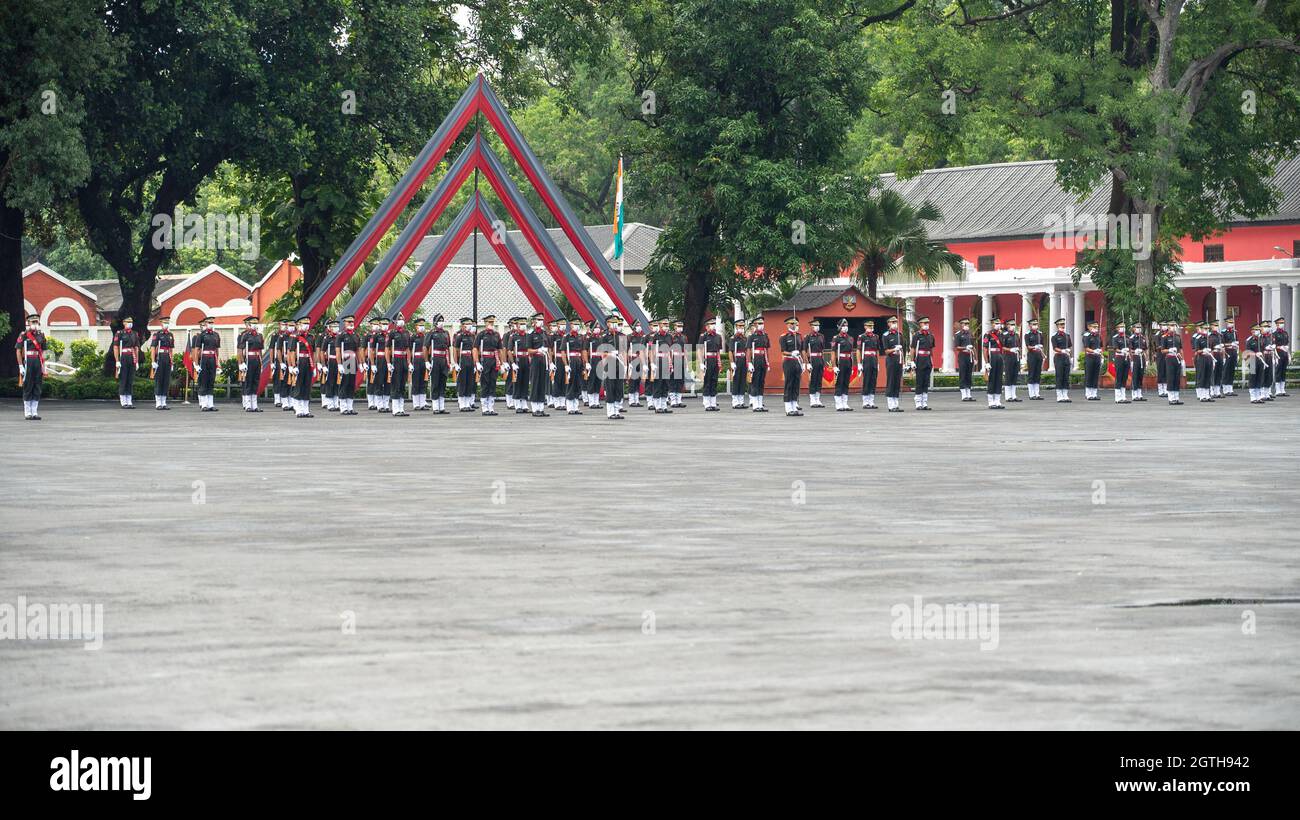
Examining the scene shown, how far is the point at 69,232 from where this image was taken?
178ft

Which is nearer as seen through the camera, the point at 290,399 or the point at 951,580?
the point at 951,580

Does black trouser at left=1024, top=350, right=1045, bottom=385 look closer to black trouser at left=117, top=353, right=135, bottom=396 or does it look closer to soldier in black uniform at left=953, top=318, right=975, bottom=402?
soldier in black uniform at left=953, top=318, right=975, bottom=402

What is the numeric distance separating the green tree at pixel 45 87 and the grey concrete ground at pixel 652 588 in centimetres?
1940

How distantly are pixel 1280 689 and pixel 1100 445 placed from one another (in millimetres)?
18080

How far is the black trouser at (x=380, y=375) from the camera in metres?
39.0

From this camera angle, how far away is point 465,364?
39.5m

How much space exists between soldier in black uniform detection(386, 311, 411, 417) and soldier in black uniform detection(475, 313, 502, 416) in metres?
1.47

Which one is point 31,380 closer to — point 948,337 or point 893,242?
point 893,242

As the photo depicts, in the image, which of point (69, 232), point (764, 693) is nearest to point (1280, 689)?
point (764, 693)

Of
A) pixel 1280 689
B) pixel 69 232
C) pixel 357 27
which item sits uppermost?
pixel 357 27

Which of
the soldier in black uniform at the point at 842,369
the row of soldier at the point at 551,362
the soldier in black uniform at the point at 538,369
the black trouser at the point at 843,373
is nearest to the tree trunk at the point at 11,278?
the row of soldier at the point at 551,362

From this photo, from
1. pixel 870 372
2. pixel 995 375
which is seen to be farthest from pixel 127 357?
pixel 995 375

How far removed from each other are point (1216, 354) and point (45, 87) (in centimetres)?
2821
